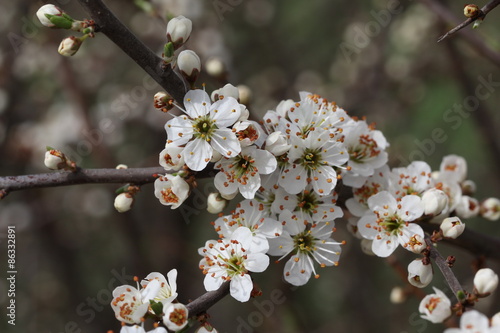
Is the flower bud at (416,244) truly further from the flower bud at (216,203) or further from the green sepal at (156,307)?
the green sepal at (156,307)

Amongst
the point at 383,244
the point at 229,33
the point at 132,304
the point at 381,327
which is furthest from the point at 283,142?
the point at 229,33

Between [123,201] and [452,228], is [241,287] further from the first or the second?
[452,228]

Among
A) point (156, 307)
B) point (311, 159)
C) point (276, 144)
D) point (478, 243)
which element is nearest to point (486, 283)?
point (478, 243)

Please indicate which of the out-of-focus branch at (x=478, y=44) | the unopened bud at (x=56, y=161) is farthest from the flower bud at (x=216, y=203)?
the out-of-focus branch at (x=478, y=44)

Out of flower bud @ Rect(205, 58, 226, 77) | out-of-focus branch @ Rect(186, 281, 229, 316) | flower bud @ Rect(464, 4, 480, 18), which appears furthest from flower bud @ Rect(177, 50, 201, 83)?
flower bud @ Rect(464, 4, 480, 18)

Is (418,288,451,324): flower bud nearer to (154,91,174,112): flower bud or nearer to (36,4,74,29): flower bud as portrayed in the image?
(154,91,174,112): flower bud

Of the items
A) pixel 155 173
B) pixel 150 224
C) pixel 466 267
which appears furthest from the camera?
pixel 150 224

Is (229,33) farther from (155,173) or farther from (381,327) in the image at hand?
(155,173)
